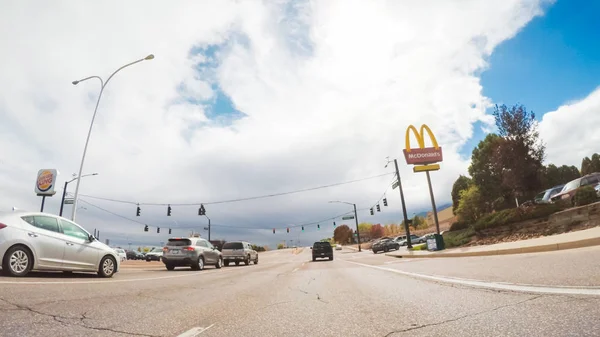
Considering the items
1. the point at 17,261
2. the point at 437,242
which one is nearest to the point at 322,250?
the point at 437,242

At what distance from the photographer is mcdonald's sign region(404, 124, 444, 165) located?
32469mm

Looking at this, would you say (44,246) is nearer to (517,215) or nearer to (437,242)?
(437,242)

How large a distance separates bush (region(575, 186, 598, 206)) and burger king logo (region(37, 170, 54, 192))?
151 ft

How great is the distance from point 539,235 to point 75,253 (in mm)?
21270

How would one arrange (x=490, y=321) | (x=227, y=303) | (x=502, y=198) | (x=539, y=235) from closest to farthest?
1. (x=490, y=321)
2. (x=227, y=303)
3. (x=539, y=235)
4. (x=502, y=198)

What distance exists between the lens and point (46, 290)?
18.9ft

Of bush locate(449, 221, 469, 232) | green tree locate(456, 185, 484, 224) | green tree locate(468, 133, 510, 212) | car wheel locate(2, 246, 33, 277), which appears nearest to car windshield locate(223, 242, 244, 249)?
car wheel locate(2, 246, 33, 277)

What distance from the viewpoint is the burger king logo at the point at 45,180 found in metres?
33.7

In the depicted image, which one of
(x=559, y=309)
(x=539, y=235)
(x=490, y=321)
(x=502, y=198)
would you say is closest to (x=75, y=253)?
(x=490, y=321)

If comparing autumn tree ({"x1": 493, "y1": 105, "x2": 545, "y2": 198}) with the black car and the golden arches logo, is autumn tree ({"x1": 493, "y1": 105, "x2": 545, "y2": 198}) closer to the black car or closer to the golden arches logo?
the golden arches logo

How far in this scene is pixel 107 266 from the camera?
32.1ft

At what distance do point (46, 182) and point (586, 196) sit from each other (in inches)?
1850

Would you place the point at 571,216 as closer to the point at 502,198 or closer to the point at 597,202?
the point at 597,202

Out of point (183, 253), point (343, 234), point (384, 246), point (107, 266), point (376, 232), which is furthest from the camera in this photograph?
point (343, 234)
